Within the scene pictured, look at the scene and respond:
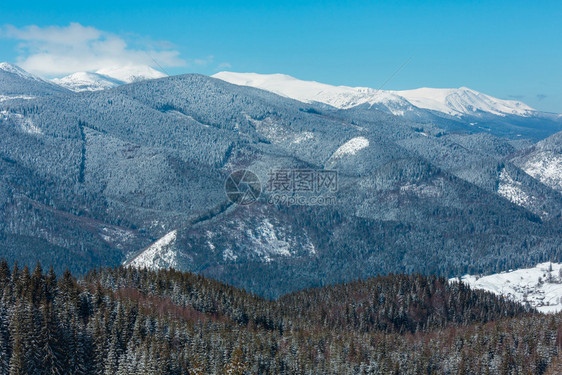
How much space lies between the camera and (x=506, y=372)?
147 m

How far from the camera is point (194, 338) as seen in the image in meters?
139

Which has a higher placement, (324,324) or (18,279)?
(18,279)

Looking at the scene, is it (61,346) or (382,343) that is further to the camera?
(382,343)

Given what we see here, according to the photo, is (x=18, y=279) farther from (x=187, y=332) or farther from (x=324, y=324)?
(x=324, y=324)

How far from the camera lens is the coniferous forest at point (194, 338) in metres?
122

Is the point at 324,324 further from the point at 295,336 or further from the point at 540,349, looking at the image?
the point at 540,349

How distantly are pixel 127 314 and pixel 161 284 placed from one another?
4250cm

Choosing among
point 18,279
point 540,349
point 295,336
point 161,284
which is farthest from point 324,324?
point 18,279

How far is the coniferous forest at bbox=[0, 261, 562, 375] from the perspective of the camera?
401ft

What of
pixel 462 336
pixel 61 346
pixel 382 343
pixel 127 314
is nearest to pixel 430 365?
pixel 382 343

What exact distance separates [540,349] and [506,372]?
1475 cm

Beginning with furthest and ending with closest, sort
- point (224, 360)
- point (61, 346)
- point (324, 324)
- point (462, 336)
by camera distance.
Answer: point (324, 324) → point (462, 336) → point (224, 360) → point (61, 346)

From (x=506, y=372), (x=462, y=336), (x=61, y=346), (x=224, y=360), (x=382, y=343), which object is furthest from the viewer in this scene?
(x=462, y=336)

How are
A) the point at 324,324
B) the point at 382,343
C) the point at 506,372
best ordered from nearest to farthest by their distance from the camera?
1. the point at 506,372
2. the point at 382,343
3. the point at 324,324
